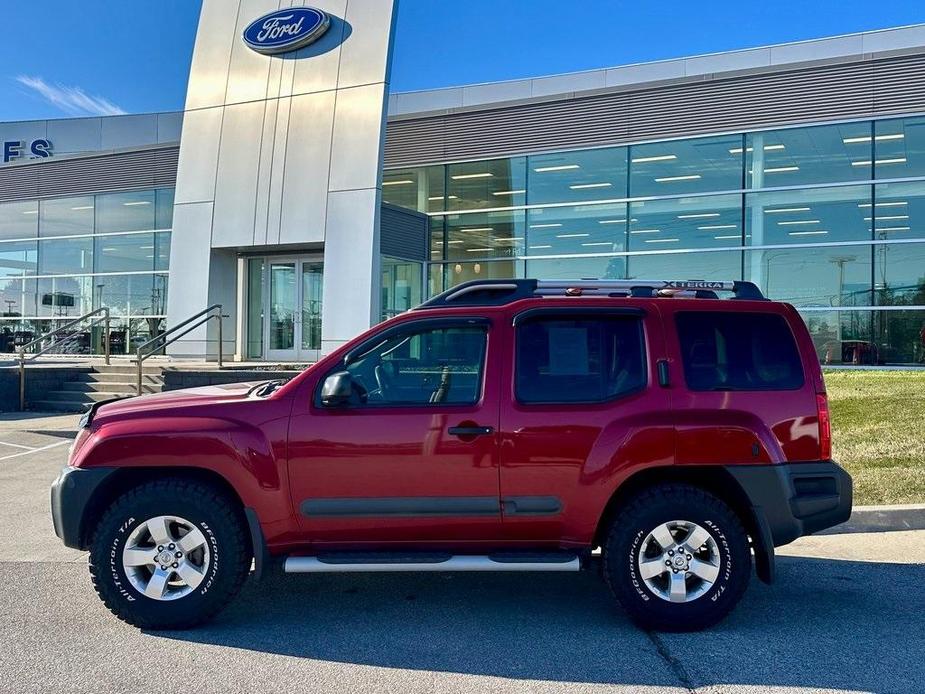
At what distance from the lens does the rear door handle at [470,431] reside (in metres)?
4.63

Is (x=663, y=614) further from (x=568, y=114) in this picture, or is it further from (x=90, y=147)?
(x=90, y=147)

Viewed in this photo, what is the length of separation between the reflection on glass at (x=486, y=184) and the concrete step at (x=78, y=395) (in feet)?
30.6

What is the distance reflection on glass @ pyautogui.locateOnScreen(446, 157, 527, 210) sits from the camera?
20.3m

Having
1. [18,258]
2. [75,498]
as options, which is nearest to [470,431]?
[75,498]

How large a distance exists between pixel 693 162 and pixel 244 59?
10612 millimetres

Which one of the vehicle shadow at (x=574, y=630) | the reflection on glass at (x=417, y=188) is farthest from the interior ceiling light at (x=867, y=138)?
the vehicle shadow at (x=574, y=630)

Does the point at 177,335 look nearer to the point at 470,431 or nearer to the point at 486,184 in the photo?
the point at 486,184

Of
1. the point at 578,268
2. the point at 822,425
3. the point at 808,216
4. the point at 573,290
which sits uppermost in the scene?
the point at 808,216

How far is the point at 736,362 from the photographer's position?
4.87 metres

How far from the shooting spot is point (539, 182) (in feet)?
65.9

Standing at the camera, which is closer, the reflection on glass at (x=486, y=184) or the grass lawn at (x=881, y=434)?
the grass lawn at (x=881, y=434)

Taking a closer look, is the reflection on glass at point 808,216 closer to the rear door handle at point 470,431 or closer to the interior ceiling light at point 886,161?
the interior ceiling light at point 886,161

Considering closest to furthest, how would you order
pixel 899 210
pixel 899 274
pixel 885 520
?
pixel 885 520
pixel 899 274
pixel 899 210

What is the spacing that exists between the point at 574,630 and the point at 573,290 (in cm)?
199
